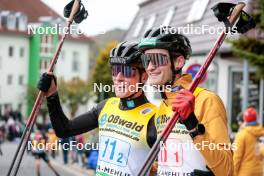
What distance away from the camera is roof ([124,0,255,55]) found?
58.1 feet

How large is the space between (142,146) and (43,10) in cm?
4478

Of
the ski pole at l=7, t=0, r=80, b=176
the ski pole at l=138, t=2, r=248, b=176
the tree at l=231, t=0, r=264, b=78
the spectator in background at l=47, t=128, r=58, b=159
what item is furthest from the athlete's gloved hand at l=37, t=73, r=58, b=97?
the tree at l=231, t=0, r=264, b=78

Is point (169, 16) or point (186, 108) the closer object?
point (186, 108)

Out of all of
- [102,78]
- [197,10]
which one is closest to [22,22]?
[197,10]

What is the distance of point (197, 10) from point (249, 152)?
39.6ft

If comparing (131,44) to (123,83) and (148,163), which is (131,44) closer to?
(123,83)

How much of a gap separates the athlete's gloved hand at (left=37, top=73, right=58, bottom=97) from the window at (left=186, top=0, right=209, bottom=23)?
1395 centimetres

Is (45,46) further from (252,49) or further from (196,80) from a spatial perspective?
(196,80)

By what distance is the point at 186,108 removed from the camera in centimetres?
328

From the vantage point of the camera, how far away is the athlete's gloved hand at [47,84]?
4.59 m

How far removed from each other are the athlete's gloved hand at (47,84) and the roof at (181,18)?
775 cm

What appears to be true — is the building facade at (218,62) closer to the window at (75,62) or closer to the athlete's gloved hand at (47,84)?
the athlete's gloved hand at (47,84)

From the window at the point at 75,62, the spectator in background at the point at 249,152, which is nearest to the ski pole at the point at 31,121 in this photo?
the spectator in background at the point at 249,152

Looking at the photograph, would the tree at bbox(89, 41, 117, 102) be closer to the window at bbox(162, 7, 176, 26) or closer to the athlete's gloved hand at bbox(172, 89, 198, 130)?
the window at bbox(162, 7, 176, 26)
